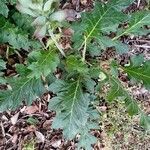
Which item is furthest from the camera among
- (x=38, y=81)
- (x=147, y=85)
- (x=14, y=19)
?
(x=14, y=19)

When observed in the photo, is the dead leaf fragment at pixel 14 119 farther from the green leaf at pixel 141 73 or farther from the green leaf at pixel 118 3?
the green leaf at pixel 118 3

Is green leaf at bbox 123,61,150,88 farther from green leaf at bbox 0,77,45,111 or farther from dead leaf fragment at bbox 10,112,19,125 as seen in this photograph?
dead leaf fragment at bbox 10,112,19,125

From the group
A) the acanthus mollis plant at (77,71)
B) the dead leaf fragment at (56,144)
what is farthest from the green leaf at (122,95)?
the dead leaf fragment at (56,144)

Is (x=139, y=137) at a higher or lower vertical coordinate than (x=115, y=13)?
lower

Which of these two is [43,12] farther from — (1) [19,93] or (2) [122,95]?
(2) [122,95]

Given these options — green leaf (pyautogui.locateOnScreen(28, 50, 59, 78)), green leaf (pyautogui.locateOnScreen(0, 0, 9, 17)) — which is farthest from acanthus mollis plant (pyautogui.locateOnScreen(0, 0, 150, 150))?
green leaf (pyautogui.locateOnScreen(0, 0, 9, 17))

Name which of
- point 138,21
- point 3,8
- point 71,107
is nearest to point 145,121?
point 71,107

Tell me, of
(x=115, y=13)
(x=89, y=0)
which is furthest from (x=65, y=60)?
(x=89, y=0)

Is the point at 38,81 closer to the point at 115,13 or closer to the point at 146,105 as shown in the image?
the point at 115,13
